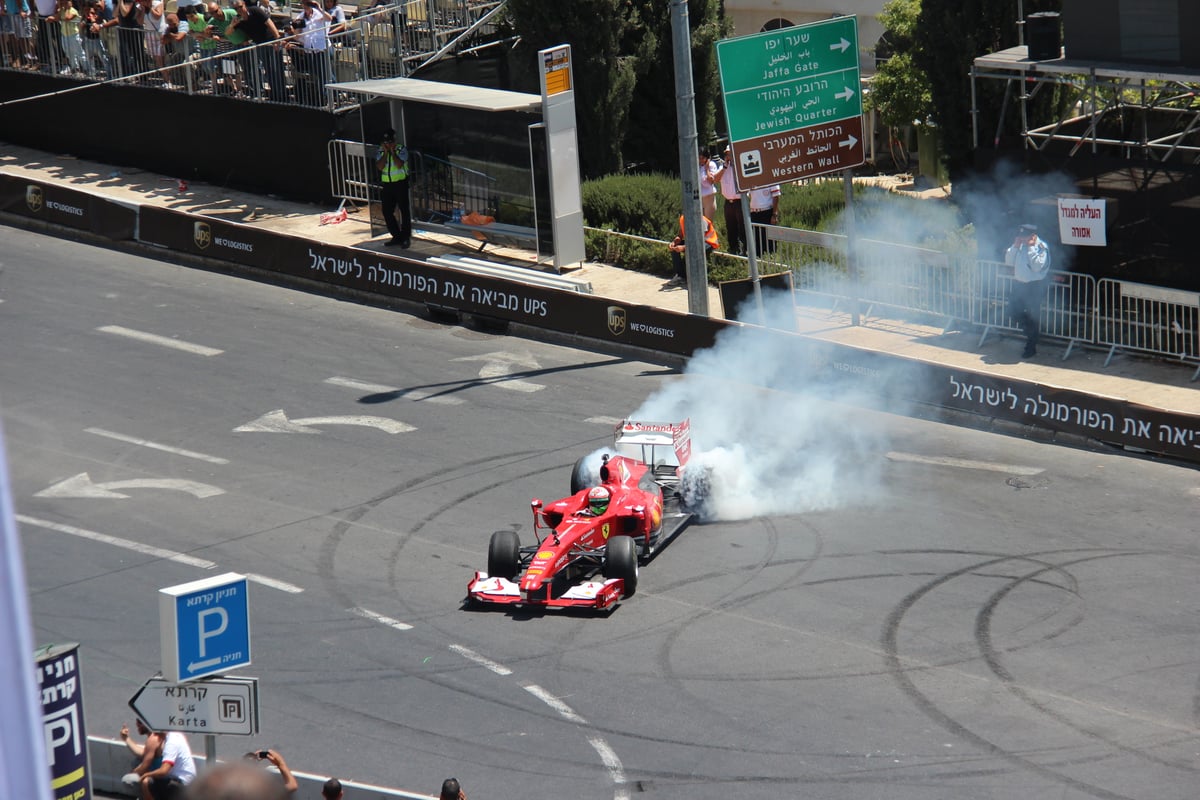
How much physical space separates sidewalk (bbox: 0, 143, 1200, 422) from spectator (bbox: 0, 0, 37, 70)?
1888 mm

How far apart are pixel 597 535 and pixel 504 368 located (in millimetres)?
6570

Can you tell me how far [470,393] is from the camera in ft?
60.8

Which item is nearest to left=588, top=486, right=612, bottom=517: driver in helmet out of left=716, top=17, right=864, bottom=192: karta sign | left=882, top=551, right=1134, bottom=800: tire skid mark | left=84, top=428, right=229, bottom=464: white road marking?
left=882, top=551, right=1134, bottom=800: tire skid mark

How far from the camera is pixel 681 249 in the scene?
22328 millimetres

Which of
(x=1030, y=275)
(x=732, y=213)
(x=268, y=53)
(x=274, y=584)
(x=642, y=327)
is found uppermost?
(x=268, y=53)

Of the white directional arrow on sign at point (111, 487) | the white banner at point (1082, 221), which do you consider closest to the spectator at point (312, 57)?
the white directional arrow on sign at point (111, 487)

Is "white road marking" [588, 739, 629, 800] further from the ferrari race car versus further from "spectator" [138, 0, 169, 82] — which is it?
"spectator" [138, 0, 169, 82]

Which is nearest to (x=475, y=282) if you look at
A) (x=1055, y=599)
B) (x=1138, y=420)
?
(x=1138, y=420)

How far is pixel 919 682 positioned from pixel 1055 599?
80.3 inches

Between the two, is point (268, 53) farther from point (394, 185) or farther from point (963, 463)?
point (963, 463)

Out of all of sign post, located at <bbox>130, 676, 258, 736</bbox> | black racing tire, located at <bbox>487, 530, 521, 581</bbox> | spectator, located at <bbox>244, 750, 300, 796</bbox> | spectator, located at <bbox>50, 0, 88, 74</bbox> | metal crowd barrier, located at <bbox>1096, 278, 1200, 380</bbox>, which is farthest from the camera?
spectator, located at <bbox>50, 0, 88, 74</bbox>

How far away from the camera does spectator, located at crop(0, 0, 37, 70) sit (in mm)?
30750

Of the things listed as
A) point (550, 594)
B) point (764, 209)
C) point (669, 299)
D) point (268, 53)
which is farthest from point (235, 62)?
point (550, 594)

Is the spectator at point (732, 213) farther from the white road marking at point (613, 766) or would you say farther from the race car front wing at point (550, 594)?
the white road marking at point (613, 766)
